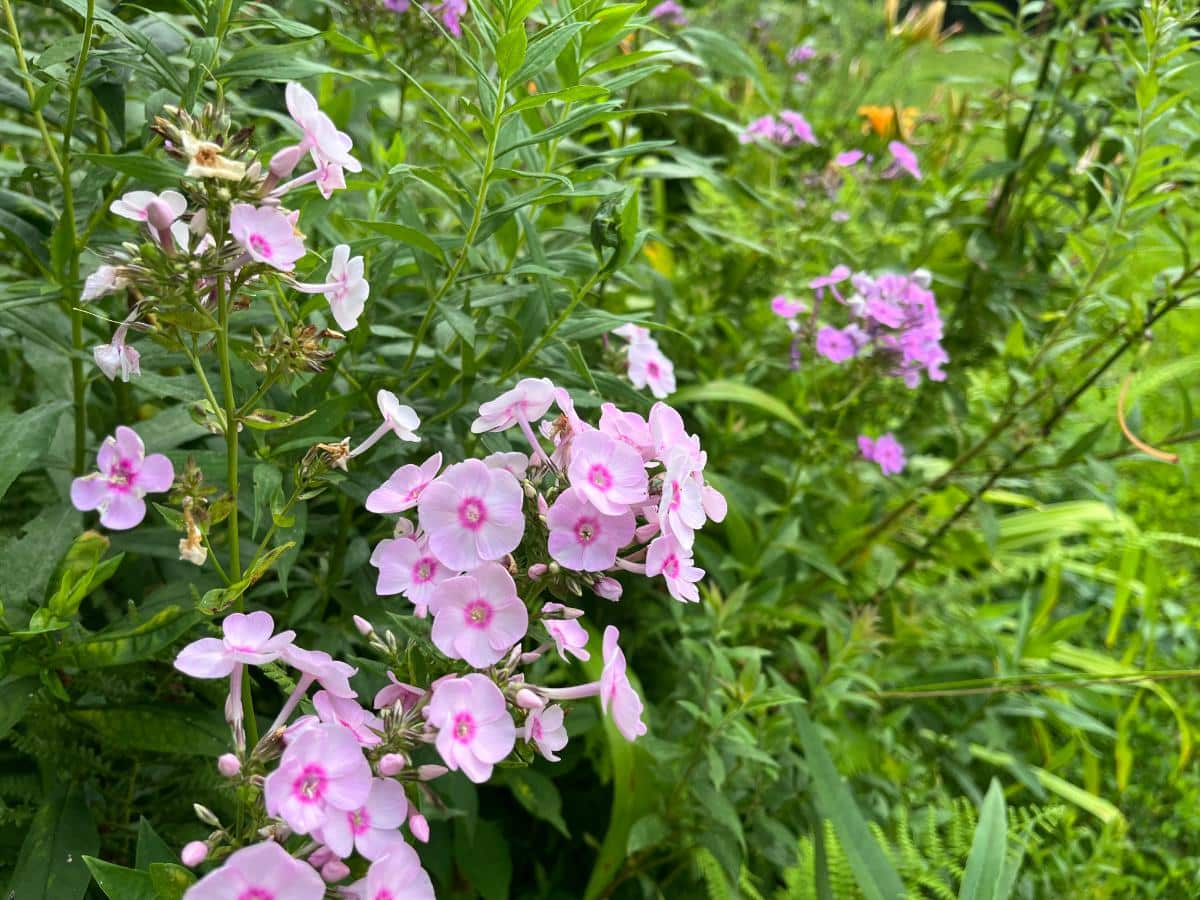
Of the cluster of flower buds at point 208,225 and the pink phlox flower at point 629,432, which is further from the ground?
the cluster of flower buds at point 208,225

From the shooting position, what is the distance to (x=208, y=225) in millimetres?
877

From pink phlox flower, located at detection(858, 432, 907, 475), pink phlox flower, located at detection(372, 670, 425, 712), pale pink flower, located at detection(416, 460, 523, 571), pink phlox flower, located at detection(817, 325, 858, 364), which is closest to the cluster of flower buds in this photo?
pale pink flower, located at detection(416, 460, 523, 571)

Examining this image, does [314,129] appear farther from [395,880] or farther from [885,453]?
[885,453]

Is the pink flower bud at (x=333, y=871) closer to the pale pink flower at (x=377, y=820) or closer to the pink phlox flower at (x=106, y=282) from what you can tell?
the pale pink flower at (x=377, y=820)

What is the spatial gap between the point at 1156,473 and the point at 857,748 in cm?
232

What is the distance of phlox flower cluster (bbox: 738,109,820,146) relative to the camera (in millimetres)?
2375

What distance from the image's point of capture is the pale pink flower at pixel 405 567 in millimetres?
907

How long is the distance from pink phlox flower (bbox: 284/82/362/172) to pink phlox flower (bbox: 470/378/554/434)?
286mm

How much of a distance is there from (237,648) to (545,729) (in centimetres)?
28

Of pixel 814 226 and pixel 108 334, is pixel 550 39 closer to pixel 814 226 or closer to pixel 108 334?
pixel 108 334

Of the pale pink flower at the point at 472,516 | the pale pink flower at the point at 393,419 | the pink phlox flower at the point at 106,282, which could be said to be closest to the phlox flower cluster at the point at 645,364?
the pale pink flower at the point at 393,419

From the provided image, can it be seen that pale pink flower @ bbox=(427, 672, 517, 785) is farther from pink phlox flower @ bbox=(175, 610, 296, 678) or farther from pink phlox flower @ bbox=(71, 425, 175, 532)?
pink phlox flower @ bbox=(71, 425, 175, 532)

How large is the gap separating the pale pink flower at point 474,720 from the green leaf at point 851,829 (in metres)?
0.98

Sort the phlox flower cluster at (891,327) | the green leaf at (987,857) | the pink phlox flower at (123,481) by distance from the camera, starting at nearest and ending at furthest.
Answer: the pink phlox flower at (123,481)
the green leaf at (987,857)
the phlox flower cluster at (891,327)
